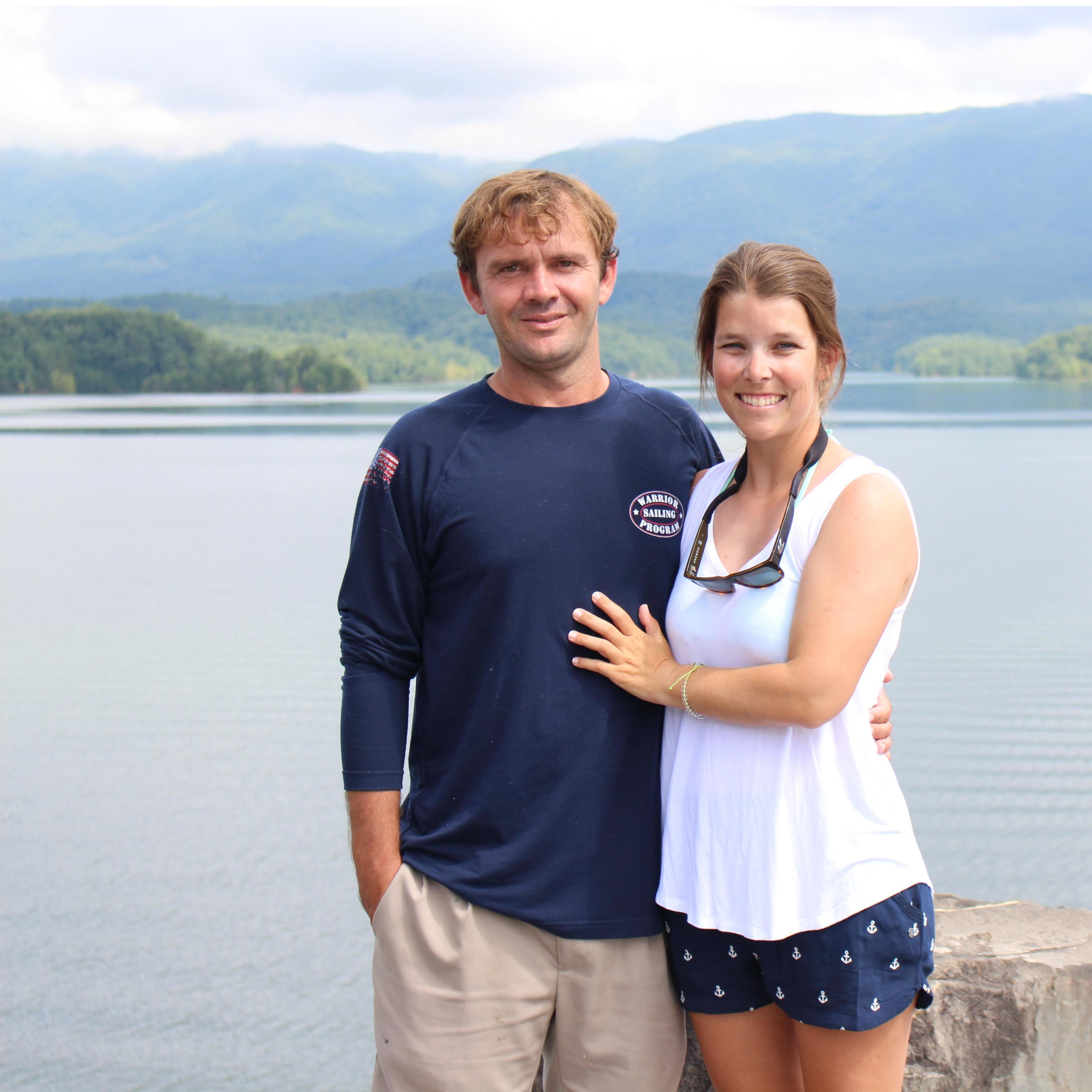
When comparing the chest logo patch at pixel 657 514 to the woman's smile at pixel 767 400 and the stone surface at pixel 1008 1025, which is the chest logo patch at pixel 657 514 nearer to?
the woman's smile at pixel 767 400

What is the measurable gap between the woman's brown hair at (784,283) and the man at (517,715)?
0.24 m

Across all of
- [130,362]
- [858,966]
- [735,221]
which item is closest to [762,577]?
[858,966]

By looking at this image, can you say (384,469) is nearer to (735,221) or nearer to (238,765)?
(238,765)

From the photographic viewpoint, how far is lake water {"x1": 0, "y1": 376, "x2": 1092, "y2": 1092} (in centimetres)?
347

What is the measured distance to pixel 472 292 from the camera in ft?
6.39

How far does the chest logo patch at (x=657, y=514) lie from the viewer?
1.81 m

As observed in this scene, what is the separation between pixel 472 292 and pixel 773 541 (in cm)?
71

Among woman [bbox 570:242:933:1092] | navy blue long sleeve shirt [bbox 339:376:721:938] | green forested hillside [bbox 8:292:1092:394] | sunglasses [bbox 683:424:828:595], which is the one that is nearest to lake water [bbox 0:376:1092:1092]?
navy blue long sleeve shirt [bbox 339:376:721:938]

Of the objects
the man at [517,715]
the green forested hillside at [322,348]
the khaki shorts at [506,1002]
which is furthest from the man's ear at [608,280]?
the green forested hillside at [322,348]

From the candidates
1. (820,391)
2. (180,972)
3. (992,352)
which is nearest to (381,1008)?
(820,391)

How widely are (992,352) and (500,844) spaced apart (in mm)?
59243

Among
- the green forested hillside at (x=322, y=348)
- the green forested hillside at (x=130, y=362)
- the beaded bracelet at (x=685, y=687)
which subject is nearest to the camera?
the beaded bracelet at (x=685, y=687)

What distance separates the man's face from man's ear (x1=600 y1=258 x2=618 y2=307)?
7 cm

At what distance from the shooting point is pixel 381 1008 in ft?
6.00
